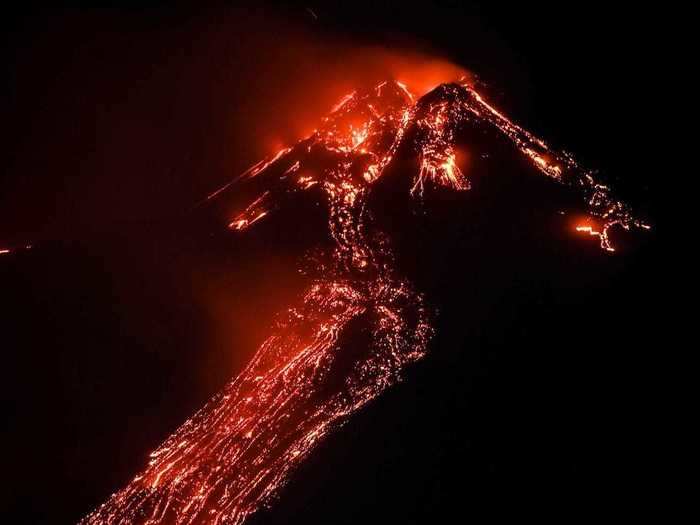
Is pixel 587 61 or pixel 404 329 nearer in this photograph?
pixel 404 329

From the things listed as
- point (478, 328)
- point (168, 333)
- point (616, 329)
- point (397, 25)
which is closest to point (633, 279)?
point (616, 329)

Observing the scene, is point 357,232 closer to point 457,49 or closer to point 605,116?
point 605,116

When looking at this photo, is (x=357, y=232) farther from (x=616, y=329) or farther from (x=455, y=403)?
(x=616, y=329)

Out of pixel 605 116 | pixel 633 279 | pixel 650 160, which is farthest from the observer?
pixel 605 116

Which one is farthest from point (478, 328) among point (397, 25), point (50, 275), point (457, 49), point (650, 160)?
point (397, 25)

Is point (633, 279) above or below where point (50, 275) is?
below

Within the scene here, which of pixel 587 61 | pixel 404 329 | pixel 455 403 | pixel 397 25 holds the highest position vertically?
pixel 397 25

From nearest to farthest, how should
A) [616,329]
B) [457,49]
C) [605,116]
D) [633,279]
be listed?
[616,329], [633,279], [605,116], [457,49]
